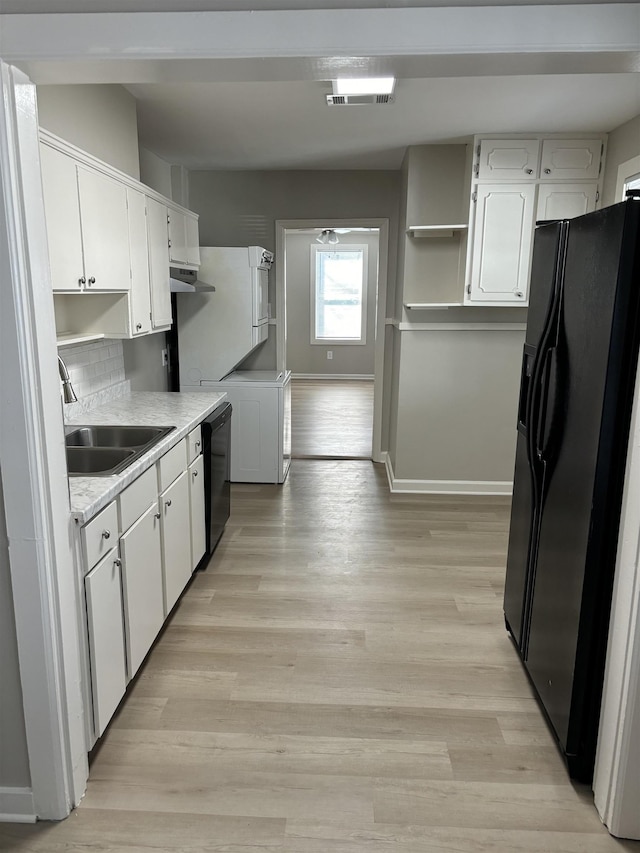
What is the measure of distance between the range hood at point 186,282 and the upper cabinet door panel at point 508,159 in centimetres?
203

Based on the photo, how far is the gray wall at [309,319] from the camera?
9.74 metres

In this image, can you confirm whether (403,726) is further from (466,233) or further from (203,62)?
(466,233)

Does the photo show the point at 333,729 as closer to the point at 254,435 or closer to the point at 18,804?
the point at 18,804

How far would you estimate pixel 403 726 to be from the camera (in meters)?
2.16

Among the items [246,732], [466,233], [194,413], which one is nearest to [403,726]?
[246,732]

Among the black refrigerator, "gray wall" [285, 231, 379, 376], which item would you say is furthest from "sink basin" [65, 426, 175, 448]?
"gray wall" [285, 231, 379, 376]

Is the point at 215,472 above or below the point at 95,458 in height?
below

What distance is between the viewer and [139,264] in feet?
10.0

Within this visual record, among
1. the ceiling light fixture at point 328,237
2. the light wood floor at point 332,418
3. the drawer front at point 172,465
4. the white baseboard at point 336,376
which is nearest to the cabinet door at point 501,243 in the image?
the light wood floor at point 332,418

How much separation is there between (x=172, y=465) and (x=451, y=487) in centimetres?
267

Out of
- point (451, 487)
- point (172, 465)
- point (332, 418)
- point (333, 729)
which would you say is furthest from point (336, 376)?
point (333, 729)

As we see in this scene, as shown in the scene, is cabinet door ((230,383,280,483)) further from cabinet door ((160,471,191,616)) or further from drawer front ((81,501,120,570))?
drawer front ((81,501,120,570))

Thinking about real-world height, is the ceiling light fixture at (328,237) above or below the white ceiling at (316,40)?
above

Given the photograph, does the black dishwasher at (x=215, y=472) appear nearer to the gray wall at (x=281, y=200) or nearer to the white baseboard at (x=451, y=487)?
the white baseboard at (x=451, y=487)
